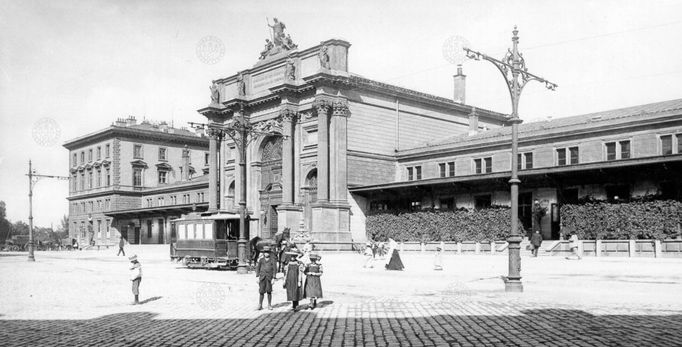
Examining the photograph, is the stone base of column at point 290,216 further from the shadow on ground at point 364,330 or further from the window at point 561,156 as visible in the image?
the shadow on ground at point 364,330

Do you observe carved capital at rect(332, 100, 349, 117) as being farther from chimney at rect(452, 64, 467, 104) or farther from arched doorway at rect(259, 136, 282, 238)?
chimney at rect(452, 64, 467, 104)

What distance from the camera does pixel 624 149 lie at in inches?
1561

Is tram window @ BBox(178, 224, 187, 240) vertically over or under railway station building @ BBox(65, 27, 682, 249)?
under

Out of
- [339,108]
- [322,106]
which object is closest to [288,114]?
[322,106]

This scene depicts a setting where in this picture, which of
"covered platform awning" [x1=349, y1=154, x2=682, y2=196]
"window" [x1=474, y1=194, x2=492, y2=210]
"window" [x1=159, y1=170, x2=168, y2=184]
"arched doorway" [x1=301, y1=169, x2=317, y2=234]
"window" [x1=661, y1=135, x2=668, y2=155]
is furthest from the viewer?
"window" [x1=159, y1=170, x2=168, y2=184]

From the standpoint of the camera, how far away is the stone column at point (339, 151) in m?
48.6

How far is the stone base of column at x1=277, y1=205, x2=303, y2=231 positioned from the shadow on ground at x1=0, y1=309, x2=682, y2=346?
118 feet

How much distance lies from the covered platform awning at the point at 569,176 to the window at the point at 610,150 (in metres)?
4.33

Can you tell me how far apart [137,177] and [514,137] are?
77.5m

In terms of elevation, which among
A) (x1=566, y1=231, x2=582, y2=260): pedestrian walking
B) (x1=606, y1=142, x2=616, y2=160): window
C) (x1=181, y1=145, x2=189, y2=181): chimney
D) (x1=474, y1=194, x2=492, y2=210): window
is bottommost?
(x1=566, y1=231, x2=582, y2=260): pedestrian walking

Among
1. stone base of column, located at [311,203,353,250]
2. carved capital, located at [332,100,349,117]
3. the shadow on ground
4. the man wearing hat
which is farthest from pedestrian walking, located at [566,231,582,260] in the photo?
carved capital, located at [332,100,349,117]

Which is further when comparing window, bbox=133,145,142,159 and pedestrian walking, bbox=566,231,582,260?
window, bbox=133,145,142,159

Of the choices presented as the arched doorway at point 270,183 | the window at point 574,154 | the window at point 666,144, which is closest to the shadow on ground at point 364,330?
the window at point 666,144

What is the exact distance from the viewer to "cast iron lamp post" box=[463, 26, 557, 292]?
17375 mm
